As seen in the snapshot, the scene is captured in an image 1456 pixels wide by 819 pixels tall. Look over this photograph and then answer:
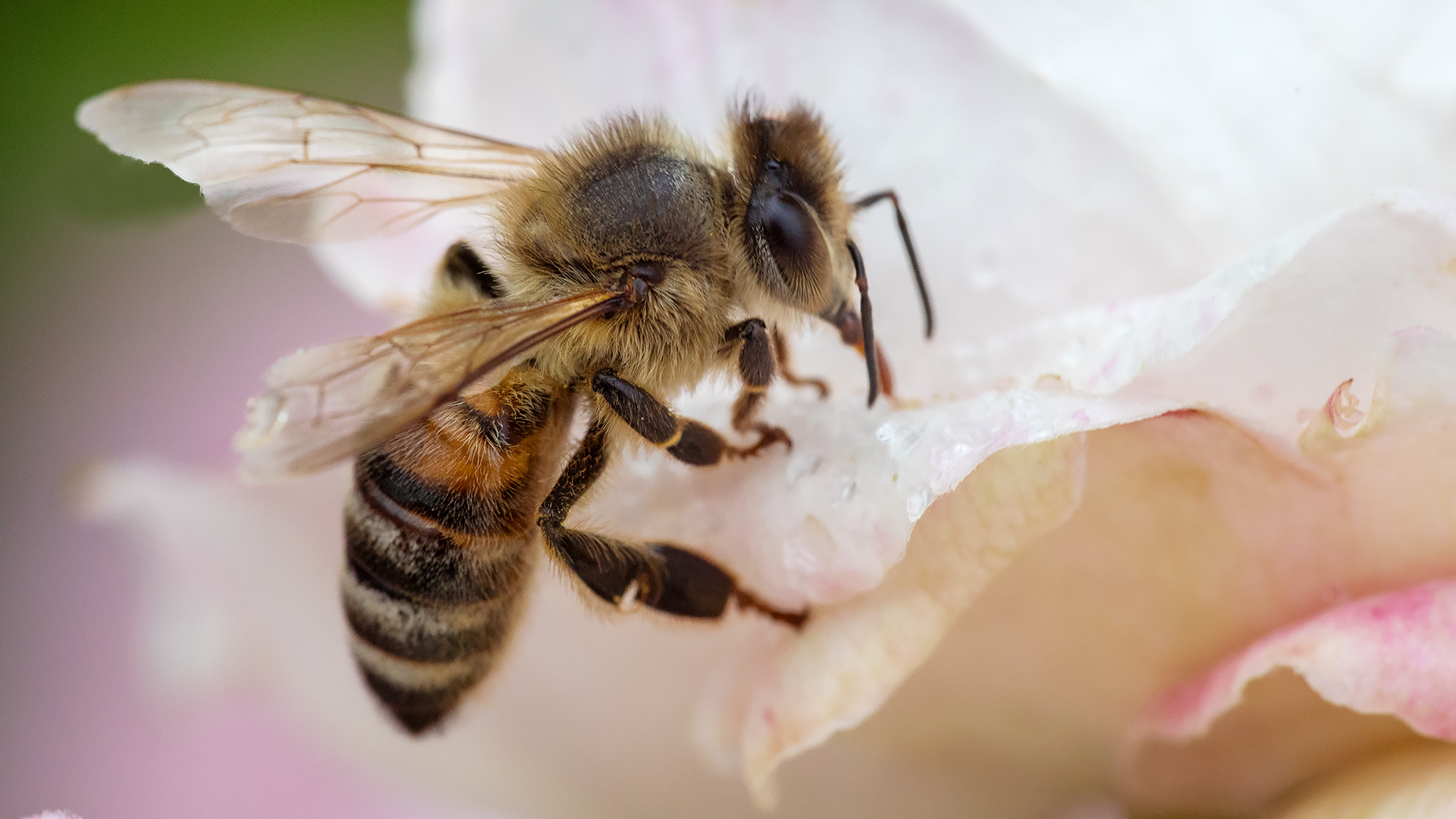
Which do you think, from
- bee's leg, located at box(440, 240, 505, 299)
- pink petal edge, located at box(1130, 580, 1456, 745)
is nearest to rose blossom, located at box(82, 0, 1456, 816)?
pink petal edge, located at box(1130, 580, 1456, 745)

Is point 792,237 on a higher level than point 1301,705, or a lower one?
higher

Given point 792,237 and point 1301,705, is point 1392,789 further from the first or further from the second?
point 792,237

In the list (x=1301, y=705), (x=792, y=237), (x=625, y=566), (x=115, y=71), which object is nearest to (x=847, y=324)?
(x=792, y=237)

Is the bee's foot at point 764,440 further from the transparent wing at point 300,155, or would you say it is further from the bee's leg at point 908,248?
the transparent wing at point 300,155

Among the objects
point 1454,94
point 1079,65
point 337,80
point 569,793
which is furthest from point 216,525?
point 337,80

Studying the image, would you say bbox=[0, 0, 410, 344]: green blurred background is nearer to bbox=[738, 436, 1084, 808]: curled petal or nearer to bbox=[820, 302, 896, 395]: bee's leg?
bbox=[820, 302, 896, 395]: bee's leg
